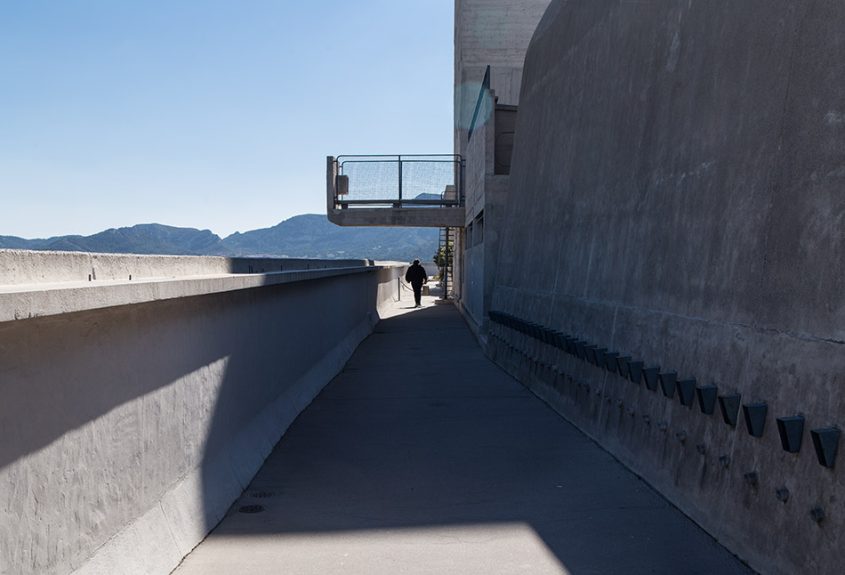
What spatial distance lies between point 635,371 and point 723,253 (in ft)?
5.39

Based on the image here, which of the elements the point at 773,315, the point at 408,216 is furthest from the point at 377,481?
the point at 408,216

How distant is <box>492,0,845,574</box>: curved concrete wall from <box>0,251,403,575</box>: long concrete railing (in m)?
3.51

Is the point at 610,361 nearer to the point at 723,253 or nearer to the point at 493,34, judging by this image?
the point at 723,253

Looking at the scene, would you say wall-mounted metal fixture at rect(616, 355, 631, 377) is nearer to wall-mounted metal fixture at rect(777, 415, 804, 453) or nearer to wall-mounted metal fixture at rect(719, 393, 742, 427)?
wall-mounted metal fixture at rect(719, 393, 742, 427)

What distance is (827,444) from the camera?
4004 mm

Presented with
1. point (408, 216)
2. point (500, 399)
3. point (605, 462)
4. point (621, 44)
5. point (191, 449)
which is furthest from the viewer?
point (408, 216)

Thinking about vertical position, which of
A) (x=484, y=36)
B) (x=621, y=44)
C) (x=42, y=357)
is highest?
(x=484, y=36)

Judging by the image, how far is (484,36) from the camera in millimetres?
30766

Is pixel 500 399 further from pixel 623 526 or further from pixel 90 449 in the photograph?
pixel 90 449

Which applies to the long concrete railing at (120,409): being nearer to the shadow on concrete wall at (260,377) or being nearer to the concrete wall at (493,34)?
the shadow on concrete wall at (260,377)

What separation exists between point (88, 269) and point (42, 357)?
1.47 meters

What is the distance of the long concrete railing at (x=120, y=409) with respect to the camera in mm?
3266

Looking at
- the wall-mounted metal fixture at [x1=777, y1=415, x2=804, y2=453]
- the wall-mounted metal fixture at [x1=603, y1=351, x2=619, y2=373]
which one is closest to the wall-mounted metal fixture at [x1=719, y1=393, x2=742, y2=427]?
the wall-mounted metal fixture at [x1=777, y1=415, x2=804, y2=453]

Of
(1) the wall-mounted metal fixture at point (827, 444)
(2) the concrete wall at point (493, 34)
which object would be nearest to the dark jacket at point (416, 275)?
(2) the concrete wall at point (493, 34)
